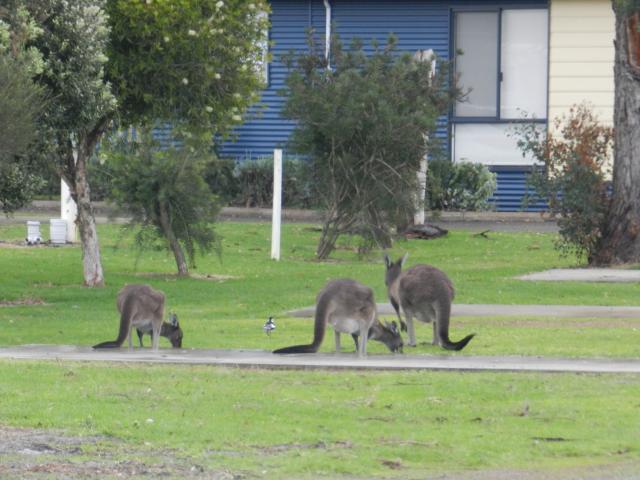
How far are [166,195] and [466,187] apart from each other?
1611 centimetres

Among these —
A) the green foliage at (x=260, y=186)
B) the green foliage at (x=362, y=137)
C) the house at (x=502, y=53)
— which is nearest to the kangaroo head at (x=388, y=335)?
the green foliage at (x=362, y=137)

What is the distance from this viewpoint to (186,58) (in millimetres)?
21781

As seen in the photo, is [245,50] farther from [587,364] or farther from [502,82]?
[502,82]

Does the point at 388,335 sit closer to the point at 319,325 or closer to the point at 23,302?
the point at 319,325

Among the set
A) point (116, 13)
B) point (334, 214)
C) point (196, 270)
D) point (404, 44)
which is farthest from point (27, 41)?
point (404, 44)

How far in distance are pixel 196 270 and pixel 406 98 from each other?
549cm

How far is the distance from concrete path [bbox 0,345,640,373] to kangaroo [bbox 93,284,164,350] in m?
0.16

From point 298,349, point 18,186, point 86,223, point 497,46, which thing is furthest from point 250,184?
point 298,349

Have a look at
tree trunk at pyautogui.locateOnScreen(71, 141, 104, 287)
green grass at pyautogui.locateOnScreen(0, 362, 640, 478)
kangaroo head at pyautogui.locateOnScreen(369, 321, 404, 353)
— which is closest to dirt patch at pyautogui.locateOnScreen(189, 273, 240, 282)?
tree trunk at pyautogui.locateOnScreen(71, 141, 104, 287)

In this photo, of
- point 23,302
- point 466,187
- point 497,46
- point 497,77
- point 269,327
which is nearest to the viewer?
point 269,327

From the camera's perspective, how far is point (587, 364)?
13516 millimetres

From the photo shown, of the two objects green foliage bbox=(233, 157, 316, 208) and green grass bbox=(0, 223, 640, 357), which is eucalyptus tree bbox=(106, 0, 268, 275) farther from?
green foliage bbox=(233, 157, 316, 208)

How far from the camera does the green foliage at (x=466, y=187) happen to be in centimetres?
3803

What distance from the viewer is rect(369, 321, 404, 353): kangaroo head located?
14367 millimetres
